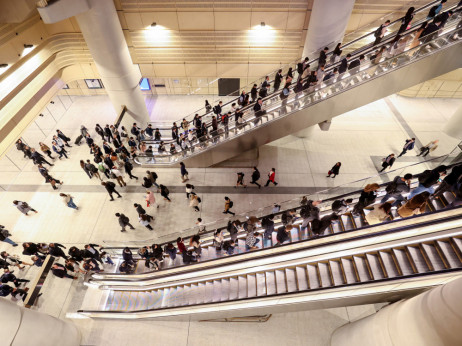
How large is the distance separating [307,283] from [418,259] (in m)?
2.25

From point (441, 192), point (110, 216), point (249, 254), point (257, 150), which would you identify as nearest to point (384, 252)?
point (441, 192)

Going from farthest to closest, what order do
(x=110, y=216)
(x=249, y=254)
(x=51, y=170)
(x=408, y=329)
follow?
(x=51, y=170)
(x=110, y=216)
(x=249, y=254)
(x=408, y=329)

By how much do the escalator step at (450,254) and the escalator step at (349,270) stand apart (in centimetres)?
162

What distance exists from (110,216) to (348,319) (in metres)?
8.82

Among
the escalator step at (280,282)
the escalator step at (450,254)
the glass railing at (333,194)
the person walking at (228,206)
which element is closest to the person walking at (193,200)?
the person walking at (228,206)

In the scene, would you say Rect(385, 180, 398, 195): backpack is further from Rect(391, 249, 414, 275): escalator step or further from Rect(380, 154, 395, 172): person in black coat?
Rect(380, 154, 395, 172): person in black coat

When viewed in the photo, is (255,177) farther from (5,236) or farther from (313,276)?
(5,236)

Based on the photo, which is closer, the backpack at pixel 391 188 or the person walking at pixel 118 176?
the backpack at pixel 391 188

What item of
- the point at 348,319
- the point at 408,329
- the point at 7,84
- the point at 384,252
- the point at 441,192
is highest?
the point at 7,84

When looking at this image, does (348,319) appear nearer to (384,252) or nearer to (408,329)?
(384,252)

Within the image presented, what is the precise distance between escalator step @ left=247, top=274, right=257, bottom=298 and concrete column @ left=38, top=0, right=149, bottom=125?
34.2 ft

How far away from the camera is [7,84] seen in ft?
29.8

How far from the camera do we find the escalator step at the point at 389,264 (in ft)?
15.7

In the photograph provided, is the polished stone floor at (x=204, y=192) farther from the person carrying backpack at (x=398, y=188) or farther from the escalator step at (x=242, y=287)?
the escalator step at (x=242, y=287)
